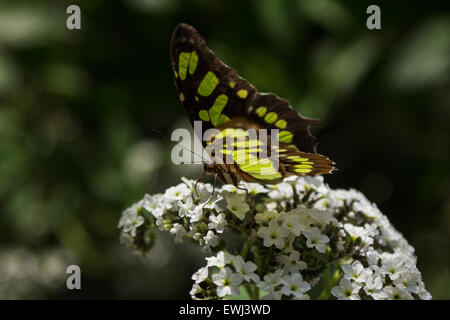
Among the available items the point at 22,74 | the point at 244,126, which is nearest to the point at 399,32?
the point at 244,126

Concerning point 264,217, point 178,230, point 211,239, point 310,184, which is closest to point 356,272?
point 264,217

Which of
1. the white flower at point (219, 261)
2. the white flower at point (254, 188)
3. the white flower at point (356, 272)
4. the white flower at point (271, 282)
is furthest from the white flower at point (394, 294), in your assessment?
the white flower at point (254, 188)

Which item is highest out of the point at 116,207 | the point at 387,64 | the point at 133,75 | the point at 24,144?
the point at 133,75

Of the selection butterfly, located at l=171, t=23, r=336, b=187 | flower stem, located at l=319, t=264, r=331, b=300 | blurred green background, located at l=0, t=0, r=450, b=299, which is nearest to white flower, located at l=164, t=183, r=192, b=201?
butterfly, located at l=171, t=23, r=336, b=187

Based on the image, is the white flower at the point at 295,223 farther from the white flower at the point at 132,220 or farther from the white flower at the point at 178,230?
the white flower at the point at 132,220

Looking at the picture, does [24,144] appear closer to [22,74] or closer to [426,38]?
[22,74]

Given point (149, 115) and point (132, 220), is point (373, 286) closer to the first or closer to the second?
point (132, 220)

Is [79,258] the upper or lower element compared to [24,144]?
lower

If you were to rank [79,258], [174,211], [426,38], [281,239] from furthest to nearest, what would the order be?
[79,258], [426,38], [174,211], [281,239]
